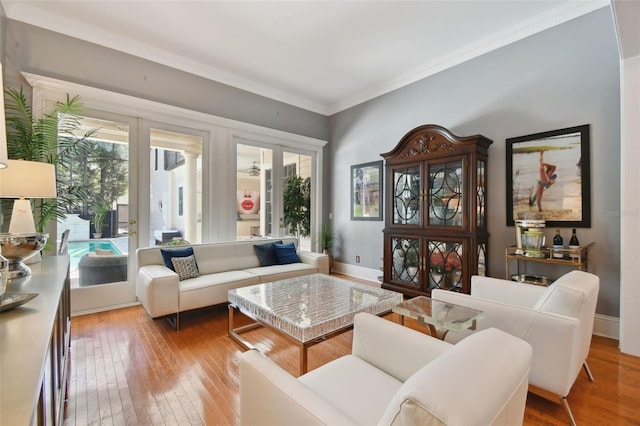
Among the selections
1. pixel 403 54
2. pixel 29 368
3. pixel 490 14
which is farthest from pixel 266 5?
pixel 29 368

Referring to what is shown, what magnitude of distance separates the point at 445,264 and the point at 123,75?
4550mm

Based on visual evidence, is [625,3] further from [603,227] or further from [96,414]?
[96,414]

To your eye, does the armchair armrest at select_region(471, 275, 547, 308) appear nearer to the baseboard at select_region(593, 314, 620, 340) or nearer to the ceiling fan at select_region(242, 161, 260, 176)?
the baseboard at select_region(593, 314, 620, 340)

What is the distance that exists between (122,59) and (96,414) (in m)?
3.71

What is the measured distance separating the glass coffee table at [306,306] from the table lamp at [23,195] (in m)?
1.39

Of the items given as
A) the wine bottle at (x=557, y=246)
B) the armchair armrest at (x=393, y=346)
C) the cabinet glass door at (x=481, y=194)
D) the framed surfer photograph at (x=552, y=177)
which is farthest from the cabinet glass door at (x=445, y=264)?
the armchair armrest at (x=393, y=346)

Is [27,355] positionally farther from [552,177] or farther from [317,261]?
[552,177]

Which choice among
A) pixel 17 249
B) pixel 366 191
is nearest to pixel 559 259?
pixel 366 191

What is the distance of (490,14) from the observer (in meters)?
3.03

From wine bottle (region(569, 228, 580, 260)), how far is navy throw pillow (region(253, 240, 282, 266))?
329cm

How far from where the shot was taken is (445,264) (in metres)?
3.48

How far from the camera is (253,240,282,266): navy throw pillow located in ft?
13.0

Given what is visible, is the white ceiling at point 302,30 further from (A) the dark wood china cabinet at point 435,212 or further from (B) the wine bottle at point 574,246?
(B) the wine bottle at point 574,246

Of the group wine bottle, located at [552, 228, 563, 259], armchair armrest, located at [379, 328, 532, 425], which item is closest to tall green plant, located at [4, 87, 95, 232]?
armchair armrest, located at [379, 328, 532, 425]
